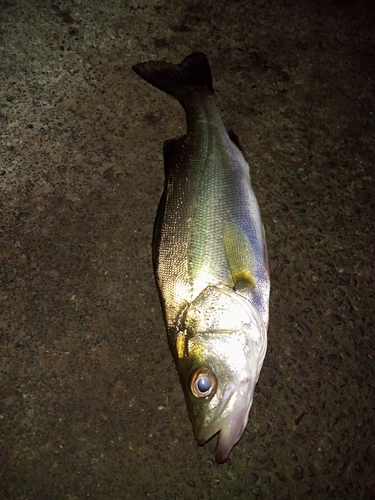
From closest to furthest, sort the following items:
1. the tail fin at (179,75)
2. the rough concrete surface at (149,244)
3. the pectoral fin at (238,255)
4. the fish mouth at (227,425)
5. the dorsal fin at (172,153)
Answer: the fish mouth at (227,425) → the pectoral fin at (238,255) → the rough concrete surface at (149,244) → the dorsal fin at (172,153) → the tail fin at (179,75)

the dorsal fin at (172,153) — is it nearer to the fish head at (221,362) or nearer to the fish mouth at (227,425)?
the fish head at (221,362)

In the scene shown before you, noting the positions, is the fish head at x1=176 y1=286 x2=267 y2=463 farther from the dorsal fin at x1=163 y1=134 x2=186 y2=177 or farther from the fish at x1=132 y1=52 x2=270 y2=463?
the dorsal fin at x1=163 y1=134 x2=186 y2=177

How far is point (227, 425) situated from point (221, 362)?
0.27 m

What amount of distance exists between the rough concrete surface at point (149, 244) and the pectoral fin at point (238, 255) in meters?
0.50

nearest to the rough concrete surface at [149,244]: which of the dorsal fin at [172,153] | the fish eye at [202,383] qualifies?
the dorsal fin at [172,153]

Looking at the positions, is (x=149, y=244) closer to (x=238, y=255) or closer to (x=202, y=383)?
(x=238, y=255)

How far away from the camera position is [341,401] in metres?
2.38

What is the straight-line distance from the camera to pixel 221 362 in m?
1.97

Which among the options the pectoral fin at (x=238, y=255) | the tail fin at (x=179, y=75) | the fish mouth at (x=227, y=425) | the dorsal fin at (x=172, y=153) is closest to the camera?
the fish mouth at (x=227, y=425)

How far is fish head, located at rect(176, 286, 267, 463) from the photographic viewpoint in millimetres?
1941

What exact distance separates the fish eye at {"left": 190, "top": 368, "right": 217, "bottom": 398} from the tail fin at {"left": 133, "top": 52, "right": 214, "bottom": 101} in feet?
5.28

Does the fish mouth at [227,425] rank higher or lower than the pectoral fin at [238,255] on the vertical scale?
lower

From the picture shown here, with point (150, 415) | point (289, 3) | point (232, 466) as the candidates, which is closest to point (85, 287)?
point (150, 415)

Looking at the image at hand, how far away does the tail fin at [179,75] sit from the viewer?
107 inches
